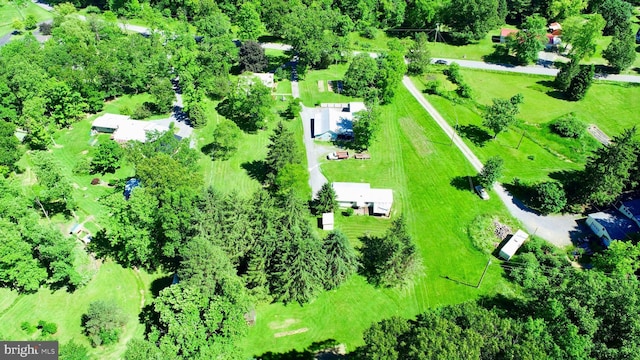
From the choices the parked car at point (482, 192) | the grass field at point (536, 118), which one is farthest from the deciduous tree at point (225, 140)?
the grass field at point (536, 118)

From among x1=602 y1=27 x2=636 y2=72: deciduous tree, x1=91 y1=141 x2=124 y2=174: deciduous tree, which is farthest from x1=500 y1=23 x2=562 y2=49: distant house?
x1=91 y1=141 x2=124 y2=174: deciduous tree

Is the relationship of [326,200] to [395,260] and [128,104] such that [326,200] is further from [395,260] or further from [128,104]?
[128,104]

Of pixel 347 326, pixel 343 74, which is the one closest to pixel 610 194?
pixel 347 326

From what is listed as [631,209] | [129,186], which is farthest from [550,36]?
[129,186]

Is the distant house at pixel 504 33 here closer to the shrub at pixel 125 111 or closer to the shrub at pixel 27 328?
the shrub at pixel 125 111

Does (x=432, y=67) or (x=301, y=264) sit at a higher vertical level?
(x=432, y=67)

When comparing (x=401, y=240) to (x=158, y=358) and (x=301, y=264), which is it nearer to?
(x=301, y=264)
